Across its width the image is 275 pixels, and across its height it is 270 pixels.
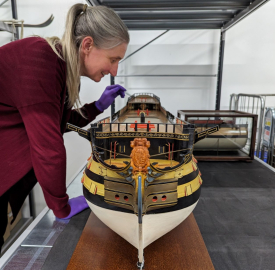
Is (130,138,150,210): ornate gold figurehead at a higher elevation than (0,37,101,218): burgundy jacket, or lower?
lower

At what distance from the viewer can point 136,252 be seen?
807mm

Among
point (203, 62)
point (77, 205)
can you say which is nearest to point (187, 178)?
point (77, 205)

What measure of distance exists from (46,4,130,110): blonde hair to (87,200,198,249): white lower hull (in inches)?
19.3

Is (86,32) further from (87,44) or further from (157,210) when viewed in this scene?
(157,210)

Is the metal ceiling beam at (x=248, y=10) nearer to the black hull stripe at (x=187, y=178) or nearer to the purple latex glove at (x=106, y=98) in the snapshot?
the purple latex glove at (x=106, y=98)

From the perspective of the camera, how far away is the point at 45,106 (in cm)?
60

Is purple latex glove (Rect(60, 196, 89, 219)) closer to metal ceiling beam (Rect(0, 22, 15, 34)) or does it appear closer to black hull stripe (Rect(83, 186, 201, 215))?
black hull stripe (Rect(83, 186, 201, 215))

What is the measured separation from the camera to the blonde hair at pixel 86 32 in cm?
66

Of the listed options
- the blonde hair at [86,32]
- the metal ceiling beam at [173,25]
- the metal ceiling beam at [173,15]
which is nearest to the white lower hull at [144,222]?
the blonde hair at [86,32]

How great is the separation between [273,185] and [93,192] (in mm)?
1321

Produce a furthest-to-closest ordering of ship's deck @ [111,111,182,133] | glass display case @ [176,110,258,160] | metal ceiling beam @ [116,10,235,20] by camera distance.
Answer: metal ceiling beam @ [116,10,235,20], glass display case @ [176,110,258,160], ship's deck @ [111,111,182,133]

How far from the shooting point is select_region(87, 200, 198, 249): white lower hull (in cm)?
73

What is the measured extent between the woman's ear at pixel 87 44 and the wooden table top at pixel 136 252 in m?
0.72

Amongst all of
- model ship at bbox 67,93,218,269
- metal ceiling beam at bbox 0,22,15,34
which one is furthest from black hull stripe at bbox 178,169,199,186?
metal ceiling beam at bbox 0,22,15,34
